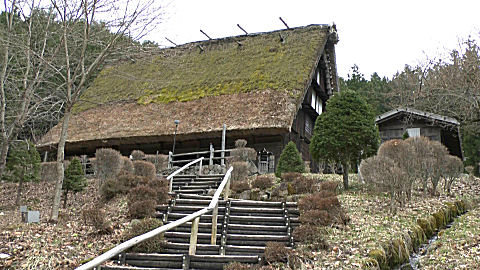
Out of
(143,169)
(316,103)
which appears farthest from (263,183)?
(316,103)

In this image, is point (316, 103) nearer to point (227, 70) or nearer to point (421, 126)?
point (227, 70)

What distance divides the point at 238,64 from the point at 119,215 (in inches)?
573

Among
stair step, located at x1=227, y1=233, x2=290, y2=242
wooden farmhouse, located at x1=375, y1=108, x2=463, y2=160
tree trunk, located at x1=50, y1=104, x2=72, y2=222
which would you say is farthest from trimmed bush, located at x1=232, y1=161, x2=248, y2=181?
wooden farmhouse, located at x1=375, y1=108, x2=463, y2=160

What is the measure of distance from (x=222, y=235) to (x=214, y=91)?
13.7 meters

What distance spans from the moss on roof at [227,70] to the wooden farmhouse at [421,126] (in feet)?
17.5

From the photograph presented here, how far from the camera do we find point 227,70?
22891mm

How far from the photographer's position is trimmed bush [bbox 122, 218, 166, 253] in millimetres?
7758

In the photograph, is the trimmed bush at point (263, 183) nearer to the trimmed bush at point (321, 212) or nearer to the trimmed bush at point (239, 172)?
the trimmed bush at point (239, 172)

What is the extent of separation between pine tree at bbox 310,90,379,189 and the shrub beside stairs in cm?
317

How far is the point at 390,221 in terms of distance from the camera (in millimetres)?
8961

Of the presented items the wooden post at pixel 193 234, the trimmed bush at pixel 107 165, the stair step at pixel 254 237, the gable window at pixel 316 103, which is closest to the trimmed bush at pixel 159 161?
the trimmed bush at pixel 107 165

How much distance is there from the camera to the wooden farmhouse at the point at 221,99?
1859cm

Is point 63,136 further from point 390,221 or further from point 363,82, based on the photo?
point 363,82

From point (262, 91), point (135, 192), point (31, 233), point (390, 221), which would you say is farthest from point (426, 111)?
point (31, 233)
